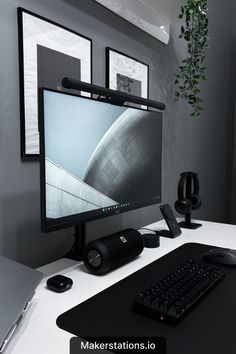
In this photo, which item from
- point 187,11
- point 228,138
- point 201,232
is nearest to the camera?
point 201,232

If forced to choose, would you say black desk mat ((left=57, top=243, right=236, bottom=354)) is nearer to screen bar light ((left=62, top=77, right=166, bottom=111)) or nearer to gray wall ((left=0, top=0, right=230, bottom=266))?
gray wall ((left=0, top=0, right=230, bottom=266))

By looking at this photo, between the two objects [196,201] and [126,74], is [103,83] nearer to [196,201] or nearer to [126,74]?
[126,74]

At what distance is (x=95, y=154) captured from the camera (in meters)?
0.99

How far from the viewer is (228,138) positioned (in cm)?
291

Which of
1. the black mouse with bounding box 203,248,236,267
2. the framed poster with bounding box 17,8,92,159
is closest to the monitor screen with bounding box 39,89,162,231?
the framed poster with bounding box 17,8,92,159

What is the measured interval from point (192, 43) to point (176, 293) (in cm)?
154

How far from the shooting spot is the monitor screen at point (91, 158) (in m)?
0.82

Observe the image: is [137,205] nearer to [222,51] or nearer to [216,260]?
[216,260]

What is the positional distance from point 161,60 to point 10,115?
1.08 meters

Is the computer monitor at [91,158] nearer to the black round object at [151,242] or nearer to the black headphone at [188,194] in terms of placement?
the black round object at [151,242]

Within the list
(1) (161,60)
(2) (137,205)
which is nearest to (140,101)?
(2) (137,205)

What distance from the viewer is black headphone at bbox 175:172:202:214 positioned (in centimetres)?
155

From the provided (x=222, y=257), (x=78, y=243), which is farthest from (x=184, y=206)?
(x=78, y=243)

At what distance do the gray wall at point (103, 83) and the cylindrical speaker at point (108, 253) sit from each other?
0.77 feet
